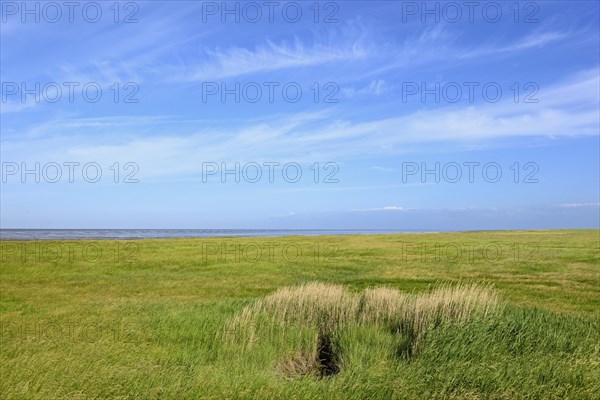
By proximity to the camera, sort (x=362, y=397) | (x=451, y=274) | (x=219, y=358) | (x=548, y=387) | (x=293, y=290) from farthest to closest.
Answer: (x=451, y=274), (x=293, y=290), (x=219, y=358), (x=548, y=387), (x=362, y=397)

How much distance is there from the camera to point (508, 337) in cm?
1543

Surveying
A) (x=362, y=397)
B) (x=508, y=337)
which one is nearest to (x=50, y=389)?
(x=362, y=397)

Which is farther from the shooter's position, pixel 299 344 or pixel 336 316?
pixel 336 316

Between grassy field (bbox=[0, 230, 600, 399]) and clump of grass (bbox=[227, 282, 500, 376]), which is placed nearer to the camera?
grassy field (bbox=[0, 230, 600, 399])

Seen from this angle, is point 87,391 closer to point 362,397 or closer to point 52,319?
point 362,397

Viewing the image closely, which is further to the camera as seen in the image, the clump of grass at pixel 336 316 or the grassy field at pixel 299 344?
the clump of grass at pixel 336 316

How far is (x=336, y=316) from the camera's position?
17.6 meters

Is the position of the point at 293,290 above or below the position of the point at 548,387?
above

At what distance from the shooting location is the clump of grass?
15273 millimetres

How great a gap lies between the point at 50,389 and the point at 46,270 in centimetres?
3164

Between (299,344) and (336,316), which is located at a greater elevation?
(336,316)

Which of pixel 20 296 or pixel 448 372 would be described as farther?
pixel 20 296

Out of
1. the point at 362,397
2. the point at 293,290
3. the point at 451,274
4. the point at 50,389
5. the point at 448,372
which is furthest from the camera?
the point at 451,274

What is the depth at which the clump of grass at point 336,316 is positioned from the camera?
1527 centimetres
